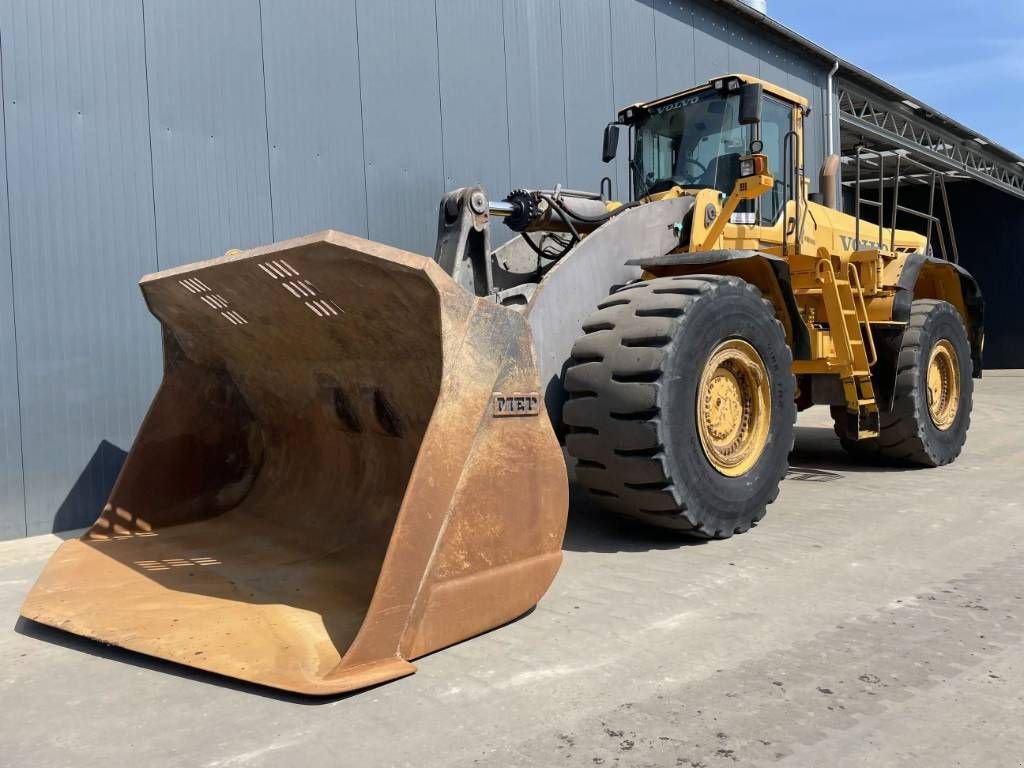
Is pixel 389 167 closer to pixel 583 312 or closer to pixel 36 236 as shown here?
pixel 36 236

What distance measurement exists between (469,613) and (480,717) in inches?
23.0

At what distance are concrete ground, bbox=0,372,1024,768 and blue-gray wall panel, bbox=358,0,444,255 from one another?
4.29 metres

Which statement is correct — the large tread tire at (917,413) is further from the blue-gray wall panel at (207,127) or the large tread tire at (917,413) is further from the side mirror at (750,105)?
the blue-gray wall panel at (207,127)

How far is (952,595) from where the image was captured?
12.5 ft

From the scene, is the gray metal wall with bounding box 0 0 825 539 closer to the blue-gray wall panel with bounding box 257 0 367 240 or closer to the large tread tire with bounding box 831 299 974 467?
the blue-gray wall panel with bounding box 257 0 367 240

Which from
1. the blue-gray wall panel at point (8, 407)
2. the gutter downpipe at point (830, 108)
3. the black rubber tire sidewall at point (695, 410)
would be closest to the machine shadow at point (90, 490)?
the blue-gray wall panel at point (8, 407)

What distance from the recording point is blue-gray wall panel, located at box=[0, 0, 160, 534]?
5.66m

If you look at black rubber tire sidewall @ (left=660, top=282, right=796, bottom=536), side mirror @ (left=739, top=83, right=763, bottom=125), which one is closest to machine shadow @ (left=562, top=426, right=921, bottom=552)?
black rubber tire sidewall @ (left=660, top=282, right=796, bottom=536)

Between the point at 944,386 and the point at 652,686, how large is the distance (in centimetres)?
605

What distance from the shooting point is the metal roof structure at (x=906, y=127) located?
1409cm

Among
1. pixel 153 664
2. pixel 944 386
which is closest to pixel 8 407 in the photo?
pixel 153 664

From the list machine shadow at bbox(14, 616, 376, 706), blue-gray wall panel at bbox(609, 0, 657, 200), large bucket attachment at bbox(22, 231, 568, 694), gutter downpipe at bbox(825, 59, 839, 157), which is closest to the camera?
machine shadow at bbox(14, 616, 376, 706)

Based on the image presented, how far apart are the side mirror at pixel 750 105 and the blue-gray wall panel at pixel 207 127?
3.64m

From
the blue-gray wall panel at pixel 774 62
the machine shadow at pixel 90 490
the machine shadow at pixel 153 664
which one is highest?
the blue-gray wall panel at pixel 774 62
